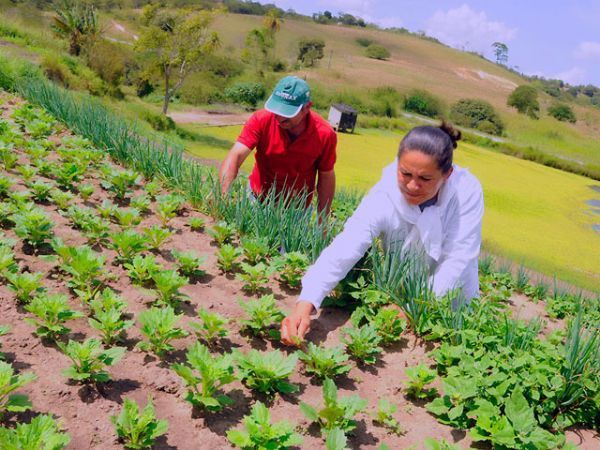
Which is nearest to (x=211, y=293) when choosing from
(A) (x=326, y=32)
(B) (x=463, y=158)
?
(B) (x=463, y=158)

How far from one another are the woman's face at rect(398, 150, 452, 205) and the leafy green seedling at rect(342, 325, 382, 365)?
0.57 meters

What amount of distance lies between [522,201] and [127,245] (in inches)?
635

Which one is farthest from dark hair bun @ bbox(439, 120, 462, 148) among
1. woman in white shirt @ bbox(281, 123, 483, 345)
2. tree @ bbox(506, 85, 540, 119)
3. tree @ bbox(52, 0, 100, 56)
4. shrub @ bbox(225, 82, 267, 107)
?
tree @ bbox(506, 85, 540, 119)

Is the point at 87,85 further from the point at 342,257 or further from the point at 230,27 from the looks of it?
the point at 230,27

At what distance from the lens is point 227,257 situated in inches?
93.2

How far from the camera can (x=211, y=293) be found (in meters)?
2.22

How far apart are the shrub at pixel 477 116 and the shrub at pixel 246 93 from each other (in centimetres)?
1754

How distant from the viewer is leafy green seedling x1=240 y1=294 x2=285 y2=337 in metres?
1.89

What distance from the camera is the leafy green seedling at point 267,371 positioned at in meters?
1.59

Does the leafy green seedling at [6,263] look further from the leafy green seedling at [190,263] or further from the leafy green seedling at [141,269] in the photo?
the leafy green seedling at [190,263]

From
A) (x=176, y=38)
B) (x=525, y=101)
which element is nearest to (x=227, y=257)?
(x=176, y=38)

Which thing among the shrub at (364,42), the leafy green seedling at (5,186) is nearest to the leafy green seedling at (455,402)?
the leafy green seedling at (5,186)

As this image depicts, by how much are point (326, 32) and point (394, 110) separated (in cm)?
4937

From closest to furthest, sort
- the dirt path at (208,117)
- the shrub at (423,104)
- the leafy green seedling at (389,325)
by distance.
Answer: the leafy green seedling at (389,325), the dirt path at (208,117), the shrub at (423,104)
